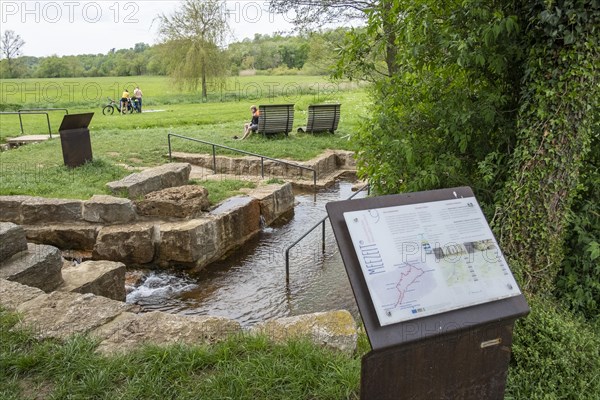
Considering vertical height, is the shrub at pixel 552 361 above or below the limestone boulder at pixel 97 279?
above

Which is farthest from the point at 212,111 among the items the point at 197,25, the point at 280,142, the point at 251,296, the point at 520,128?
the point at 520,128

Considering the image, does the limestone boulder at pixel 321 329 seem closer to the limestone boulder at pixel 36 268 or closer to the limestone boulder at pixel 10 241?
the limestone boulder at pixel 36 268

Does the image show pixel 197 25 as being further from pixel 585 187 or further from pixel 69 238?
pixel 585 187

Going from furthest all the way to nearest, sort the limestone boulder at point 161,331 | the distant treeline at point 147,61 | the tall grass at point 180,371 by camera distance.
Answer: the distant treeline at point 147,61 < the limestone boulder at point 161,331 < the tall grass at point 180,371

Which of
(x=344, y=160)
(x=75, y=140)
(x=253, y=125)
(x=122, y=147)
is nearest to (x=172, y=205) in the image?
(x=75, y=140)

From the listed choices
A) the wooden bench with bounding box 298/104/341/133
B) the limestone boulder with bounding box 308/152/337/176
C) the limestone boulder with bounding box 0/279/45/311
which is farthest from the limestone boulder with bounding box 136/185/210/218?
the wooden bench with bounding box 298/104/341/133

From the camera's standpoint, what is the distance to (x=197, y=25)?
33.5m

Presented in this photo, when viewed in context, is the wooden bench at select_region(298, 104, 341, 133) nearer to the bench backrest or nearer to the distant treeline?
the bench backrest

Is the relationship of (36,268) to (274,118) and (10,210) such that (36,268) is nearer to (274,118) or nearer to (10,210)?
(10,210)

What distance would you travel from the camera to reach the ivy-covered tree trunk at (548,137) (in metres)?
3.54

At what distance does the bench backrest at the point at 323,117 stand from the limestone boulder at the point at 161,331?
425 inches

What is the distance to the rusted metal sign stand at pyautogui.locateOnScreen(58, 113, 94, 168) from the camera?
29.1 ft

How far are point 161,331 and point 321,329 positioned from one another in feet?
3.45

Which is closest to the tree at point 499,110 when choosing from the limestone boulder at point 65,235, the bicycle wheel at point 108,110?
the limestone boulder at point 65,235
